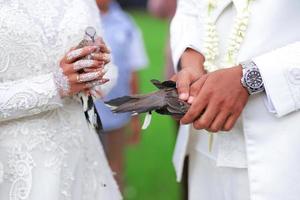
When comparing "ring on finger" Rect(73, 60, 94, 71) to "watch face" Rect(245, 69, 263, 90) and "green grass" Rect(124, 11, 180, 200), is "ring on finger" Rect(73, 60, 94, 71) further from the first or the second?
"green grass" Rect(124, 11, 180, 200)

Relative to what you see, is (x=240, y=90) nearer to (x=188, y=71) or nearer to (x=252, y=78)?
(x=252, y=78)

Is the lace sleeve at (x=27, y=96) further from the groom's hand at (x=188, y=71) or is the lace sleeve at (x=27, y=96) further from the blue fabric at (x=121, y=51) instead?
the blue fabric at (x=121, y=51)

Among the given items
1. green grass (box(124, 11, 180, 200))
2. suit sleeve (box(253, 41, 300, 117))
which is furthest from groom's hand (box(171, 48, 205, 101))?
green grass (box(124, 11, 180, 200))

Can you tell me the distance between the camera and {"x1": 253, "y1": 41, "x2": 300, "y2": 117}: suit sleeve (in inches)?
87.9

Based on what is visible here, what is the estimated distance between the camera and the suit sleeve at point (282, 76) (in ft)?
7.32

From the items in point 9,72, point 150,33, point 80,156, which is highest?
point 9,72

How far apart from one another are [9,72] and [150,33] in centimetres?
1220

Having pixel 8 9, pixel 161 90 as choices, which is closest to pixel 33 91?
pixel 8 9

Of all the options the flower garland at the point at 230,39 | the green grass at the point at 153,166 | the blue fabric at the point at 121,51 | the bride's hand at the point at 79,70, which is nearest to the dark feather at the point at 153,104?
the bride's hand at the point at 79,70

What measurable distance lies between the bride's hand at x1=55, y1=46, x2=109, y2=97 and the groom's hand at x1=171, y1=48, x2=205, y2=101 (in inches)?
10.3

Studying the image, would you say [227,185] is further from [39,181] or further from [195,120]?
[39,181]

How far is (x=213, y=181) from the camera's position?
259cm

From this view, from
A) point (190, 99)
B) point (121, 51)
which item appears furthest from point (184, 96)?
point (121, 51)

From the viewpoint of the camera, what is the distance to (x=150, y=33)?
47.1 feet
